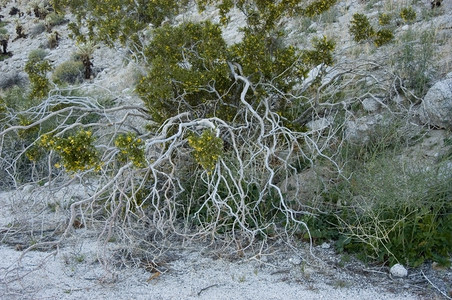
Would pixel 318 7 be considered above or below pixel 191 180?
above

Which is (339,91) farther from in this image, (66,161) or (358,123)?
(66,161)

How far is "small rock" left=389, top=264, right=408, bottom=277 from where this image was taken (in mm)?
3525

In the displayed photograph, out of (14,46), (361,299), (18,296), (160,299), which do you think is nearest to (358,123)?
(361,299)

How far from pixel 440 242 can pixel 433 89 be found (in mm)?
2200

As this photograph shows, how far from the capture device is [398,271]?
353 centimetres

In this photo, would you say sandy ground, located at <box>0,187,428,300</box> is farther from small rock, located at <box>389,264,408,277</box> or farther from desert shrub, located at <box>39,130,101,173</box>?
desert shrub, located at <box>39,130,101,173</box>

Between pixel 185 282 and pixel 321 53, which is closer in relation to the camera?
pixel 185 282

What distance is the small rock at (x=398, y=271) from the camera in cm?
353

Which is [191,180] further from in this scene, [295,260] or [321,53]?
[321,53]

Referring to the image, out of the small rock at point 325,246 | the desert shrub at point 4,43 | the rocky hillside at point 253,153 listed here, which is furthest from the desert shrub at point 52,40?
the small rock at point 325,246

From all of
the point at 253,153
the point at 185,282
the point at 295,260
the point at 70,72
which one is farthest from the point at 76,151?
the point at 70,72

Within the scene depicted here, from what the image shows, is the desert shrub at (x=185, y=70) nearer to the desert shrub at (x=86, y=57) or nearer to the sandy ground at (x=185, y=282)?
the sandy ground at (x=185, y=282)

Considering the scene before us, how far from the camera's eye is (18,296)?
340 cm

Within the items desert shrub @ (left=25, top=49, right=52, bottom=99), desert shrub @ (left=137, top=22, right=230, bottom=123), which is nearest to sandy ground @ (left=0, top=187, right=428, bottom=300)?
desert shrub @ (left=137, top=22, right=230, bottom=123)
